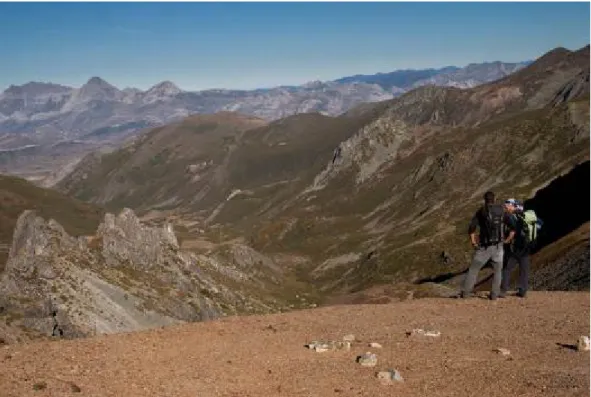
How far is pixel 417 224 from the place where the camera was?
635 feet

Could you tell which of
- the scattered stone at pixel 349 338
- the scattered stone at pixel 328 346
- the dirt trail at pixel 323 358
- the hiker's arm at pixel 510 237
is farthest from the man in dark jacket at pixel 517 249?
the scattered stone at pixel 328 346

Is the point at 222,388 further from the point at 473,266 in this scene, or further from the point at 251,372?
the point at 473,266

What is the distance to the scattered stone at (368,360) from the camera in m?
19.9

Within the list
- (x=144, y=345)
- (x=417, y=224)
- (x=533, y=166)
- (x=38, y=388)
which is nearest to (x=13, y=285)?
(x=144, y=345)

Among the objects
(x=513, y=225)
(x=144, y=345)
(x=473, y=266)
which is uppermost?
(x=513, y=225)

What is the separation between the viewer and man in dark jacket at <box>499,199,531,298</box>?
→ 2795 centimetres

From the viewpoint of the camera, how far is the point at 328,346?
2202 cm

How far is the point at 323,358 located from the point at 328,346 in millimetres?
998

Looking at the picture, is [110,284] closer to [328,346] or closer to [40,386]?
[328,346]

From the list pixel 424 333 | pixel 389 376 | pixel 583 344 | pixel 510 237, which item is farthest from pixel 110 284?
pixel 583 344

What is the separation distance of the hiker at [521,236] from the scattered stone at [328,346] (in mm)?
10409

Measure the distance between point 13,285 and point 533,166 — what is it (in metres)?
174

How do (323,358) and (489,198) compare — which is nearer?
(323,358)

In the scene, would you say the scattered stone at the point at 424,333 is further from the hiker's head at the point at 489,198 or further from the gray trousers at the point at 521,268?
the gray trousers at the point at 521,268
